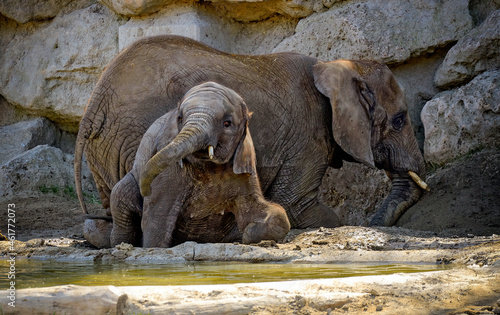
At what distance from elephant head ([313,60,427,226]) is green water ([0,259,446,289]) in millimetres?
3051

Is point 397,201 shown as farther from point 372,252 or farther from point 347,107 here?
point 372,252

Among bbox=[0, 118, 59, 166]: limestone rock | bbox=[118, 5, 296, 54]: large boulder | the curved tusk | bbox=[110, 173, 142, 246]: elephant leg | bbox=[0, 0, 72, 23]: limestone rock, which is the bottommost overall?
bbox=[110, 173, 142, 246]: elephant leg

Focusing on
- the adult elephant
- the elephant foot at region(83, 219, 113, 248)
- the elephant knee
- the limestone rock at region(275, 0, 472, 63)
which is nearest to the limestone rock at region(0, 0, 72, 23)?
the limestone rock at region(275, 0, 472, 63)

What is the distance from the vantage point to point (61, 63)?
36.3ft

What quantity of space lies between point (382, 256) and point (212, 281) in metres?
1.45

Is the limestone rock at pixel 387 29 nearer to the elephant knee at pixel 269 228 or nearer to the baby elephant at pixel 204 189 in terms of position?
the baby elephant at pixel 204 189

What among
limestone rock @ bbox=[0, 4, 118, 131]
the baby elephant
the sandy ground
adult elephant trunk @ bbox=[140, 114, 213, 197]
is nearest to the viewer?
the sandy ground

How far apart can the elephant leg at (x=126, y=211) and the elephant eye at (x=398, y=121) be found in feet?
10.7

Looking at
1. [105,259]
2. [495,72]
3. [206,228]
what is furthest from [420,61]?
[105,259]

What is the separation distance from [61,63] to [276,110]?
460 centimetres

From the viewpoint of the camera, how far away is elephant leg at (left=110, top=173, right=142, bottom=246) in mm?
6332

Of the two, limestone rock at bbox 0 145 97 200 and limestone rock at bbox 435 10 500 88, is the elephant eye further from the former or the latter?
limestone rock at bbox 0 145 97 200

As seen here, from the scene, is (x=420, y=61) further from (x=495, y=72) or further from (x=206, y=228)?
(x=206, y=228)

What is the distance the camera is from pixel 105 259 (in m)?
5.63
